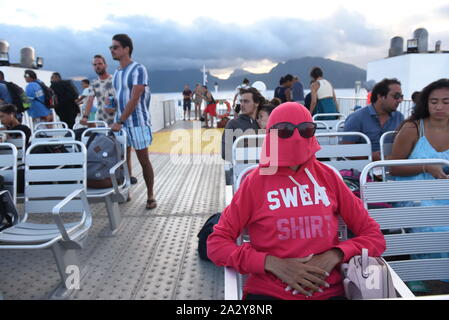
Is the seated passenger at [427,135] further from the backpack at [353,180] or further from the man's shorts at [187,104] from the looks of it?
the man's shorts at [187,104]

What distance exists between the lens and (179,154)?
26.9 ft

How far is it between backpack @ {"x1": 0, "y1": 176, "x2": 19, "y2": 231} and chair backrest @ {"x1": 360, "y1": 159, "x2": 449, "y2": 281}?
272cm

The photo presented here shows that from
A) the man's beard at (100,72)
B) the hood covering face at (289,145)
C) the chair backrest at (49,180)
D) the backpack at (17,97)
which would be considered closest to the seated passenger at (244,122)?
the chair backrest at (49,180)

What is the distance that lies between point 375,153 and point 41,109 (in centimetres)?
710

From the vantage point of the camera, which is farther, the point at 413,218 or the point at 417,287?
the point at 417,287

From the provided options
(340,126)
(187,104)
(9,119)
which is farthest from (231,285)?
(187,104)

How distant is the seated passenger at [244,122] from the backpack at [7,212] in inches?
80.3

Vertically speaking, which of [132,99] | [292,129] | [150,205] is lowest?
[150,205]

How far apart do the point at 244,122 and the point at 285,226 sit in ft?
7.68

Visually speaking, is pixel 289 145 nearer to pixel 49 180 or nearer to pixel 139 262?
pixel 139 262

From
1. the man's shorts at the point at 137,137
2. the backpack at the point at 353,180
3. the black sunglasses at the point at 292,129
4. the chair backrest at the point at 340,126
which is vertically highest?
the black sunglasses at the point at 292,129

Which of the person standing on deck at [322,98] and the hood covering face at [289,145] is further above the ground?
the person standing on deck at [322,98]

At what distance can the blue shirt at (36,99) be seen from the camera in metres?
7.29

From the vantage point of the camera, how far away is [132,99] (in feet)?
13.8
